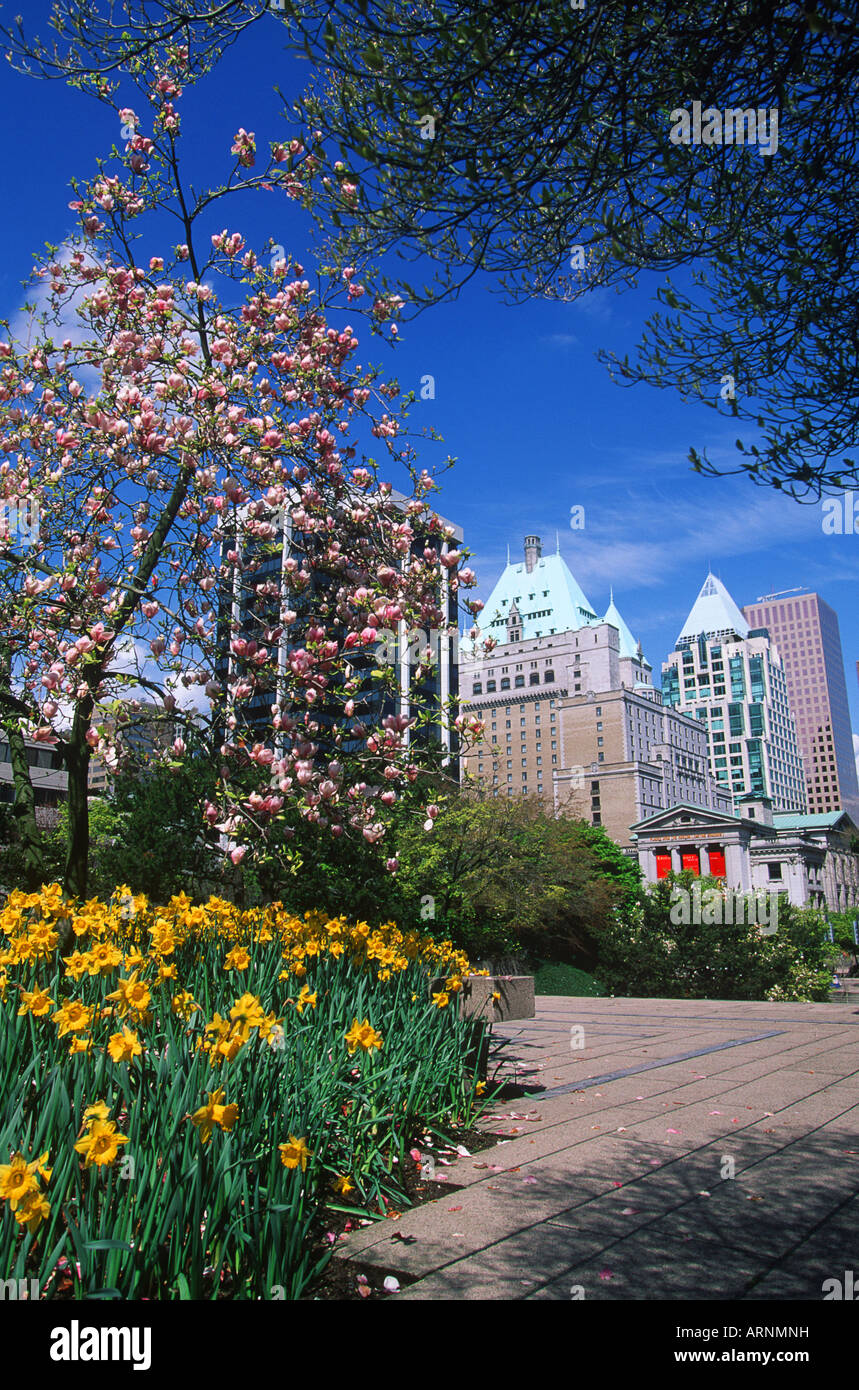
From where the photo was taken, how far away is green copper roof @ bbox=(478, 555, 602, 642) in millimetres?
159375

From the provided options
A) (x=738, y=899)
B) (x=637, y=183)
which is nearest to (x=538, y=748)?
(x=738, y=899)

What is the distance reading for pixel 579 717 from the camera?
5285 inches

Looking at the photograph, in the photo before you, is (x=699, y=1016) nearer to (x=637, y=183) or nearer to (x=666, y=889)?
(x=666, y=889)

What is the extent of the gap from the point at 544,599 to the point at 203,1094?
163332 millimetres

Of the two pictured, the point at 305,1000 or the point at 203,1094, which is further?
the point at 305,1000

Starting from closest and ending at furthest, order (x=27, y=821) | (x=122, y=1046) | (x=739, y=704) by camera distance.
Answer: (x=122, y=1046), (x=27, y=821), (x=739, y=704)

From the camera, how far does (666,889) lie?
73.1 feet

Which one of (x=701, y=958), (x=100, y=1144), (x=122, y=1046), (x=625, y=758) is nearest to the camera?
(x=100, y=1144)

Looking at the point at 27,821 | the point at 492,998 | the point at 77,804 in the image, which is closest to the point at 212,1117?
the point at 492,998

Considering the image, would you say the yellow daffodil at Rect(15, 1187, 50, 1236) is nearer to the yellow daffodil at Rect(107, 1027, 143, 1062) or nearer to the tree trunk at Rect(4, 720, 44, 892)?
the yellow daffodil at Rect(107, 1027, 143, 1062)

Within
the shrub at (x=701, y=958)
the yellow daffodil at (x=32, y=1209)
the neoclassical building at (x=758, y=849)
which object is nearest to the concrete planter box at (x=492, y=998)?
the yellow daffodil at (x=32, y=1209)

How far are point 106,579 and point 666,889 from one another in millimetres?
18799

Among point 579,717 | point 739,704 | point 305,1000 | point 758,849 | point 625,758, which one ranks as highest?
point 739,704

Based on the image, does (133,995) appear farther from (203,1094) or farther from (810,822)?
(810,822)
